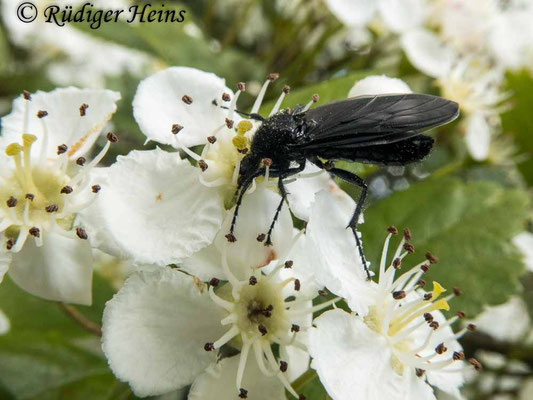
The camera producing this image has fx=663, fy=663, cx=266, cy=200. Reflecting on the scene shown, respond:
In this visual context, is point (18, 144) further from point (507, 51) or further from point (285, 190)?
point (507, 51)

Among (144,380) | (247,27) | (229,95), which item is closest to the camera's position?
(144,380)

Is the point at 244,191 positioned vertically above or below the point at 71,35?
above

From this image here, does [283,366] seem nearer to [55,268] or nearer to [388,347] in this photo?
[388,347]

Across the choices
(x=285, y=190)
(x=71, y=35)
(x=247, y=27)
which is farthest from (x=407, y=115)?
(x=71, y=35)

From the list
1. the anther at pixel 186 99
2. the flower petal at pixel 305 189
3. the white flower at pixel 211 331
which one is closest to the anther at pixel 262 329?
the white flower at pixel 211 331

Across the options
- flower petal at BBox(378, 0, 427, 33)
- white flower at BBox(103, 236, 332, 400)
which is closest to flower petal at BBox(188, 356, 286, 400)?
white flower at BBox(103, 236, 332, 400)

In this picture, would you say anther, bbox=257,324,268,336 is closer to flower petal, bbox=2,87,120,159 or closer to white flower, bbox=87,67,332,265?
white flower, bbox=87,67,332,265

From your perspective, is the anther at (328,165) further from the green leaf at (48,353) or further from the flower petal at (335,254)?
the green leaf at (48,353)
